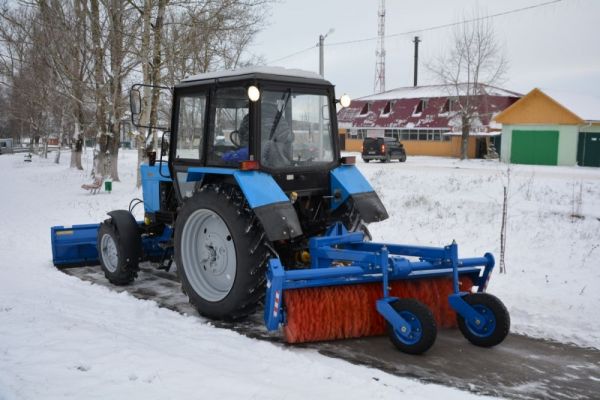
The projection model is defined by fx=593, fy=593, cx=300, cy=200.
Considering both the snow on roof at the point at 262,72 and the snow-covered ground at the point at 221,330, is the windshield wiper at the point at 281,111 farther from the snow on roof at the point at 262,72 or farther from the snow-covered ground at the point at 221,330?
the snow-covered ground at the point at 221,330

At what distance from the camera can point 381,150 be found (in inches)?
1250

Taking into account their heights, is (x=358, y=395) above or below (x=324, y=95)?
below

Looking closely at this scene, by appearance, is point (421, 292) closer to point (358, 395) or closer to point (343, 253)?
point (343, 253)

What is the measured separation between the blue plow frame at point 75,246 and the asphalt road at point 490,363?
2.99 metres

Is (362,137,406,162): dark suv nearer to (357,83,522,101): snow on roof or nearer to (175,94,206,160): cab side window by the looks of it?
(357,83,522,101): snow on roof

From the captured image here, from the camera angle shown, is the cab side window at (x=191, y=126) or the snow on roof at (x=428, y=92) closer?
the cab side window at (x=191, y=126)

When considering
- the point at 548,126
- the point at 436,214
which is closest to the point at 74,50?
the point at 436,214

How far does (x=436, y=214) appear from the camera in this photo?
38.4ft

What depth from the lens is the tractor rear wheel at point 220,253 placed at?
17.4 ft

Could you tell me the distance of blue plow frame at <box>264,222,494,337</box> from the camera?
4895 millimetres

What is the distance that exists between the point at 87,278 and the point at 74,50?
595 inches

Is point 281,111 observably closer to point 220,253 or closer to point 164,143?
point 220,253

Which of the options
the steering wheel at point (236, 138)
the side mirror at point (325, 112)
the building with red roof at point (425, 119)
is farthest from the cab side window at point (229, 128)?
the building with red roof at point (425, 119)

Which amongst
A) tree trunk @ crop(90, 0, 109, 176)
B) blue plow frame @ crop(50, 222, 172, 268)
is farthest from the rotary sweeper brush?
tree trunk @ crop(90, 0, 109, 176)
